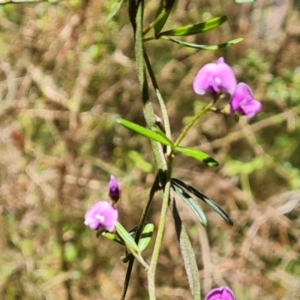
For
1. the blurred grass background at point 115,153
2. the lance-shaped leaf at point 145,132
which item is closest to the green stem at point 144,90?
the lance-shaped leaf at point 145,132

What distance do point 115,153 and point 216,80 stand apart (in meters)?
1.33

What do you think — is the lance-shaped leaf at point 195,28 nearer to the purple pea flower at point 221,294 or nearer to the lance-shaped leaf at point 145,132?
the lance-shaped leaf at point 145,132

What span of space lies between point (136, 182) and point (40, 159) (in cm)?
29

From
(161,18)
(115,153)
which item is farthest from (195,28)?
(115,153)

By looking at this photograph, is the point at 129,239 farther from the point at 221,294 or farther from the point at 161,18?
the point at 161,18

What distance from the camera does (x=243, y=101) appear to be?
456 mm

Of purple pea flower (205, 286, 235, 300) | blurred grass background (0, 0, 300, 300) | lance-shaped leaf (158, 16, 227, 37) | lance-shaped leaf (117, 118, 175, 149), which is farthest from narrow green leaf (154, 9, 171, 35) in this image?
blurred grass background (0, 0, 300, 300)

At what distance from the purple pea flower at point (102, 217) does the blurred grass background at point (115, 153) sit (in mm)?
1026

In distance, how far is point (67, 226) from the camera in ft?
5.17

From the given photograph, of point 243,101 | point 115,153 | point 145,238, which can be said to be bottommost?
point 115,153

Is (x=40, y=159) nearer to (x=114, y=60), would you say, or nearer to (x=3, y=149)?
(x=3, y=149)

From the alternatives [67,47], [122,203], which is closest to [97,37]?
[67,47]

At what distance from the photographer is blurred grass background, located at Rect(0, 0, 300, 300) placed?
1550 millimetres

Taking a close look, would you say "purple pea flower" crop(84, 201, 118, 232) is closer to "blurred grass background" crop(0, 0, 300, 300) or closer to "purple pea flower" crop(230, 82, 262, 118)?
"purple pea flower" crop(230, 82, 262, 118)
